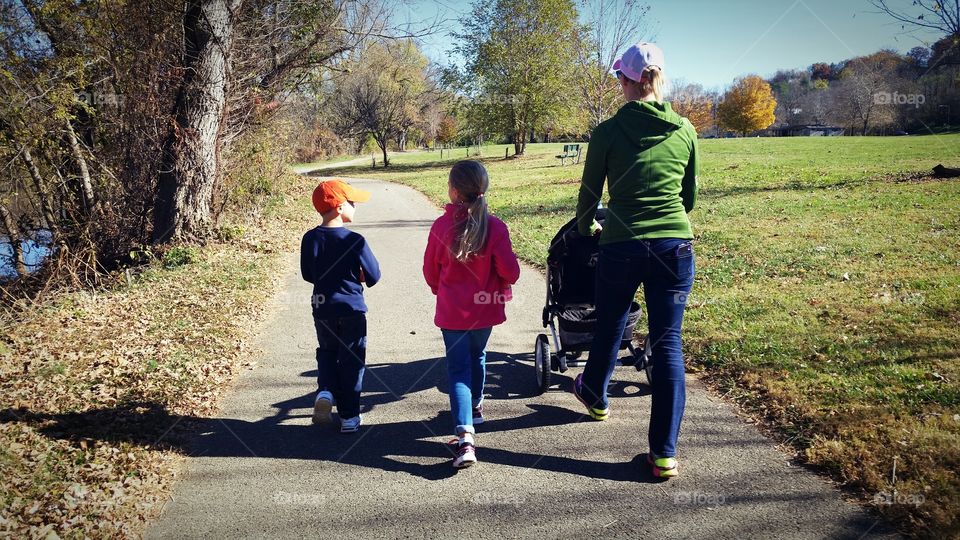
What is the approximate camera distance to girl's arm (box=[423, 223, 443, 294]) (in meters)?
3.77

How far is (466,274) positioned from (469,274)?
2cm

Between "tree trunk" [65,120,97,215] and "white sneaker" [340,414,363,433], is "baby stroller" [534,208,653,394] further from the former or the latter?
"tree trunk" [65,120,97,215]

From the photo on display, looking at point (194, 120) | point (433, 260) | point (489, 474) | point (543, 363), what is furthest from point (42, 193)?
point (489, 474)

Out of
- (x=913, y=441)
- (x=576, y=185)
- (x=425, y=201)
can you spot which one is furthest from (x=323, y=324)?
(x=576, y=185)

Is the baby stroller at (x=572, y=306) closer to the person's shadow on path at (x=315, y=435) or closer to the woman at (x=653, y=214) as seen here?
the person's shadow on path at (x=315, y=435)

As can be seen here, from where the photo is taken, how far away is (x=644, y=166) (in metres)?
3.30

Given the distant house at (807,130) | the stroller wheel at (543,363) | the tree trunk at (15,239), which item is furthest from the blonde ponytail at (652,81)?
the distant house at (807,130)

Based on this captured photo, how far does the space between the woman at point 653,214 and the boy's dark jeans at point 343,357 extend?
182 cm

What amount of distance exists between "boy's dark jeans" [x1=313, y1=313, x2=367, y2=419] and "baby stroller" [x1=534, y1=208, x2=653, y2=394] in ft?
4.84

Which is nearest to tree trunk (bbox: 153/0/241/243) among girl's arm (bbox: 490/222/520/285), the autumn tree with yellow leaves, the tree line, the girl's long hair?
the tree line

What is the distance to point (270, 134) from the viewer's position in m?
13.8

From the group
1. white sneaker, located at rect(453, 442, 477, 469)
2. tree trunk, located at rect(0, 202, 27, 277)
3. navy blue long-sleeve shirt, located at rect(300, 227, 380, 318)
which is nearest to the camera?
white sneaker, located at rect(453, 442, 477, 469)

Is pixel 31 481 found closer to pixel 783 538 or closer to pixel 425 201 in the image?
pixel 783 538

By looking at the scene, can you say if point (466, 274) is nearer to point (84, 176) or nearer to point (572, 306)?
point (572, 306)
